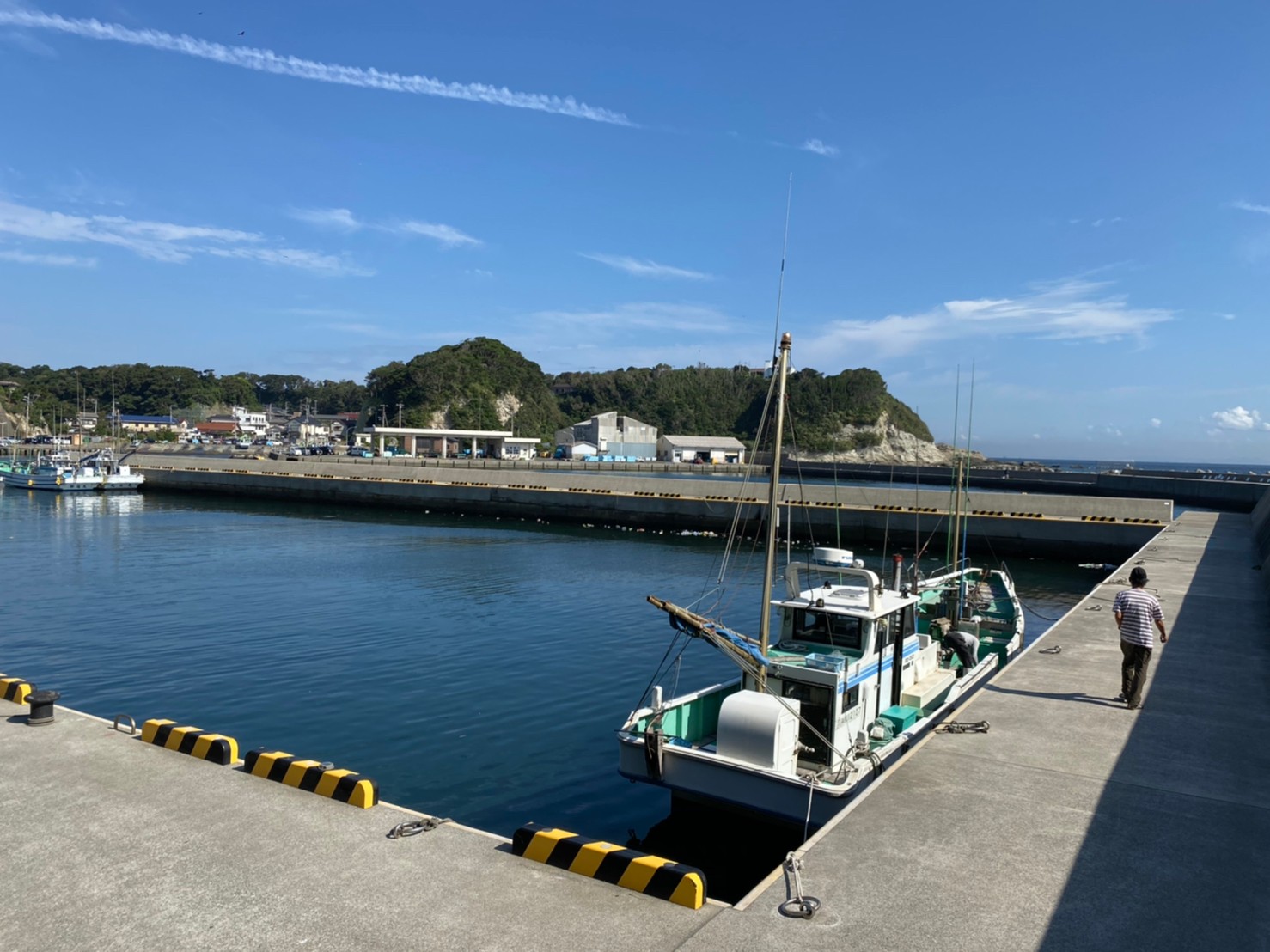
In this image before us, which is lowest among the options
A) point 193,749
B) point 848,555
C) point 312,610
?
point 312,610

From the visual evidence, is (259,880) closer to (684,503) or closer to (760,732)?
(760,732)

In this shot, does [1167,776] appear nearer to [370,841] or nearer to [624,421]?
[370,841]

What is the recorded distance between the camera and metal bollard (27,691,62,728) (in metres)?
10.3

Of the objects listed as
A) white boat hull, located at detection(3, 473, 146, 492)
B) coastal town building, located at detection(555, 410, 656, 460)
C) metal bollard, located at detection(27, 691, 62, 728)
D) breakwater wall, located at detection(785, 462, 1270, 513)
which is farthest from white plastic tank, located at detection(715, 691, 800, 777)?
coastal town building, located at detection(555, 410, 656, 460)

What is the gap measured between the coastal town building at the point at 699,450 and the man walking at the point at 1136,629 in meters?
Answer: 132

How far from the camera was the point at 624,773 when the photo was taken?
437 inches

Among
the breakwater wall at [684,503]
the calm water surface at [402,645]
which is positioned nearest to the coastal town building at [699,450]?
the breakwater wall at [684,503]

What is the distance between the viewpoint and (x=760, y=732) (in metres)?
10.1

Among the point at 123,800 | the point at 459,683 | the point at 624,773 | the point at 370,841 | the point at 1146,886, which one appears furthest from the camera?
the point at 459,683

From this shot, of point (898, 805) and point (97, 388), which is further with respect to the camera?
point (97, 388)

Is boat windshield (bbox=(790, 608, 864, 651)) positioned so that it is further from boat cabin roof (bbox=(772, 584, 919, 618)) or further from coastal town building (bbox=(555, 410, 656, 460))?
coastal town building (bbox=(555, 410, 656, 460))

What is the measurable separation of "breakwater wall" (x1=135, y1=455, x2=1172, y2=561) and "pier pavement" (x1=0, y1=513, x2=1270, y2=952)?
18.5 metres

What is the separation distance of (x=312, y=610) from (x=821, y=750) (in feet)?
64.1

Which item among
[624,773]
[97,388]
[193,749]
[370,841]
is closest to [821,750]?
[624,773]
